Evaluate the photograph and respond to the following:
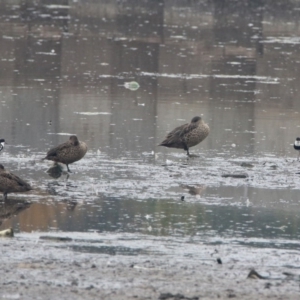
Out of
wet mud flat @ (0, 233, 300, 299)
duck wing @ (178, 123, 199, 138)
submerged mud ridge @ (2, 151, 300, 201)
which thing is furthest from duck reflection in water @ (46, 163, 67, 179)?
wet mud flat @ (0, 233, 300, 299)

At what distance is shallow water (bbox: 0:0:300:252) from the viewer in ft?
33.2

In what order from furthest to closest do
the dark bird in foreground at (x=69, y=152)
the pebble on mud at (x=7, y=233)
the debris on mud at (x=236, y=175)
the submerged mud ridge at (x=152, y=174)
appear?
the dark bird in foreground at (x=69, y=152) → the debris on mud at (x=236, y=175) → the submerged mud ridge at (x=152, y=174) → the pebble on mud at (x=7, y=233)

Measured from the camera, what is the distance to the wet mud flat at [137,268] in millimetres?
7098

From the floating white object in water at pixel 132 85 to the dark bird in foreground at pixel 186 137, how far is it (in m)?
6.08

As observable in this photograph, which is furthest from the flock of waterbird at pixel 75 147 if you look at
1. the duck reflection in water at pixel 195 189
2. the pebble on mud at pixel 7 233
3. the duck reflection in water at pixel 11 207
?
the pebble on mud at pixel 7 233

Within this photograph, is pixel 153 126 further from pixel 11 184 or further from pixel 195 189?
pixel 11 184

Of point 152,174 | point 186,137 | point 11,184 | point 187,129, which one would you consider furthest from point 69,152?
point 187,129

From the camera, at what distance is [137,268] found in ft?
25.7

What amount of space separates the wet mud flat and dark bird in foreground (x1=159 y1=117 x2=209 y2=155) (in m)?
4.87

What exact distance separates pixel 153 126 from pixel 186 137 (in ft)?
6.74

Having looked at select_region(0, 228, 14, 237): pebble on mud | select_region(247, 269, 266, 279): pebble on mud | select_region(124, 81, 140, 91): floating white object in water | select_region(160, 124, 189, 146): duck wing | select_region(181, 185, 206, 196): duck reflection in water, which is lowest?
select_region(247, 269, 266, 279): pebble on mud

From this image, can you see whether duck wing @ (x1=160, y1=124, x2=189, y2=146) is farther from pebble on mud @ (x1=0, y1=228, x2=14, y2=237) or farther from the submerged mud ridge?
pebble on mud @ (x1=0, y1=228, x2=14, y2=237)

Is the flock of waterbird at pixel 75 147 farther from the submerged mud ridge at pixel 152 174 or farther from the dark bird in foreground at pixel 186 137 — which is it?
the submerged mud ridge at pixel 152 174

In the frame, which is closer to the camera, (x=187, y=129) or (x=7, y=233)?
(x=7, y=233)
